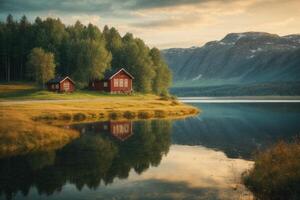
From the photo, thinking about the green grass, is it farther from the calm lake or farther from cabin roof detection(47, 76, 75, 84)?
the calm lake

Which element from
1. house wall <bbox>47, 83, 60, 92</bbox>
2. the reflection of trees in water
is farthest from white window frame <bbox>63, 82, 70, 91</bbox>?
the reflection of trees in water

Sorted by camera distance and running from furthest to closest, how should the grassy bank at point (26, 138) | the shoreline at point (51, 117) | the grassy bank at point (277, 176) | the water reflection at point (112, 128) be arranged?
1. the water reflection at point (112, 128)
2. the shoreline at point (51, 117)
3. the grassy bank at point (26, 138)
4. the grassy bank at point (277, 176)

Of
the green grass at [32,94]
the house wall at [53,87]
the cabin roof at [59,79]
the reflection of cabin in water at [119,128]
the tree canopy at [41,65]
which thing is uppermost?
the tree canopy at [41,65]

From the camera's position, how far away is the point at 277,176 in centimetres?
2303

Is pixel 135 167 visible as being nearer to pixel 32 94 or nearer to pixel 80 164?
pixel 80 164

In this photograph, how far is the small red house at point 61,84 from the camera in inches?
4400

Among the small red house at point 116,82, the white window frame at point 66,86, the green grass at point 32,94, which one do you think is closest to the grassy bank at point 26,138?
the green grass at point 32,94

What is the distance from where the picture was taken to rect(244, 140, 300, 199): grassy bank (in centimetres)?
2181

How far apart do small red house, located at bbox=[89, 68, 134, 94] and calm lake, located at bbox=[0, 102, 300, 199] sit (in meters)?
65.2

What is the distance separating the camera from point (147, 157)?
122 feet

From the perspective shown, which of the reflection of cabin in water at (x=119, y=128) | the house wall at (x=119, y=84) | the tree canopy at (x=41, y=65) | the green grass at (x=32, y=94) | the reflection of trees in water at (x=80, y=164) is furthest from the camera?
the house wall at (x=119, y=84)

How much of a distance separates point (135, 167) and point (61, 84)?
83657 millimetres

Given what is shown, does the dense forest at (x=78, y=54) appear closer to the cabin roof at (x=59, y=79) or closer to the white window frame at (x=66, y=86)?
the cabin roof at (x=59, y=79)

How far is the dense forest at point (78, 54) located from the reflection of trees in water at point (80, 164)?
74.5 metres
